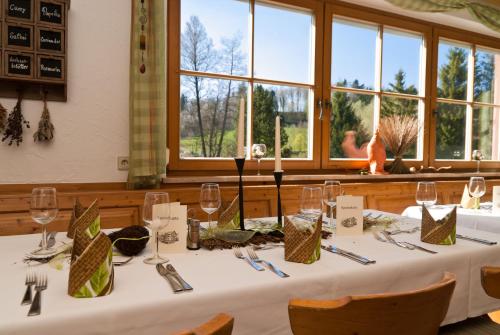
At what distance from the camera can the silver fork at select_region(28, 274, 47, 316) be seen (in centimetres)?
72

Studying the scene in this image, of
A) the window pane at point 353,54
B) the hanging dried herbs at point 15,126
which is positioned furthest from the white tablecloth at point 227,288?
the window pane at point 353,54

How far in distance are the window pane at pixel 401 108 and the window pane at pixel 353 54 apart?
246 mm

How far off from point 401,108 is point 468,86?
39.8 inches

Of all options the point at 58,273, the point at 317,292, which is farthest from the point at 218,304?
the point at 58,273

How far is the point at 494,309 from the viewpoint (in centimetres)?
127

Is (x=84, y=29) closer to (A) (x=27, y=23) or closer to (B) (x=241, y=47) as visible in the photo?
(A) (x=27, y=23)

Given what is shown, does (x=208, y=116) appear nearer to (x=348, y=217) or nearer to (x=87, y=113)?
(x=87, y=113)

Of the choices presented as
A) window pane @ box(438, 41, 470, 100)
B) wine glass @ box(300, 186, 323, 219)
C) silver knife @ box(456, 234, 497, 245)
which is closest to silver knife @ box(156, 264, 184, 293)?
wine glass @ box(300, 186, 323, 219)

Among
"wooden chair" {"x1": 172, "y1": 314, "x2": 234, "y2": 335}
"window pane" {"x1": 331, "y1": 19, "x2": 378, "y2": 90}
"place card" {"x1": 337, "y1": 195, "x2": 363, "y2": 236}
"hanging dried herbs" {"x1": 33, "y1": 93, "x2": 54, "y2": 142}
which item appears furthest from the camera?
"window pane" {"x1": 331, "y1": 19, "x2": 378, "y2": 90}

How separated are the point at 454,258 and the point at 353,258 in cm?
34

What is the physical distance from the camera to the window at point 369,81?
3295mm

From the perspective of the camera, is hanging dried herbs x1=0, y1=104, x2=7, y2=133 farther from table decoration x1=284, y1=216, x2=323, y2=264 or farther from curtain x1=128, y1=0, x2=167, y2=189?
table decoration x1=284, y1=216, x2=323, y2=264

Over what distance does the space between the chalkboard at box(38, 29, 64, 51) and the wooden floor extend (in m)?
2.33

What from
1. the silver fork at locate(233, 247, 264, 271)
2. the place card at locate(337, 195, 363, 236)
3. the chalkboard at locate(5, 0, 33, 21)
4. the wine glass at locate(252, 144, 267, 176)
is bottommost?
the silver fork at locate(233, 247, 264, 271)
